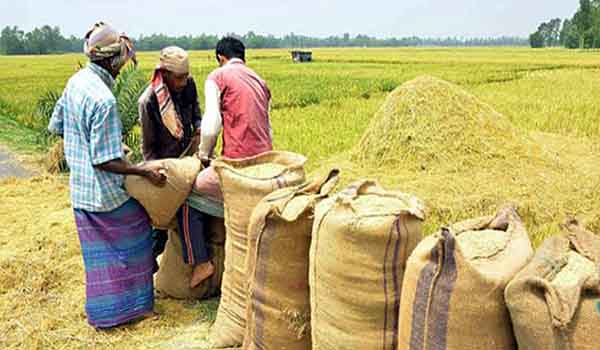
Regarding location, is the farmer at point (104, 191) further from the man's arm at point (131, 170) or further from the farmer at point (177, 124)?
the farmer at point (177, 124)

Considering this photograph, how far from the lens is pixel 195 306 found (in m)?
3.66

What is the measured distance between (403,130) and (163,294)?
12.9ft

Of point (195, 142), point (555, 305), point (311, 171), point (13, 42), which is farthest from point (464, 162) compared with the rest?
point (13, 42)

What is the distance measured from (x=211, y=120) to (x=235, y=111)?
18cm

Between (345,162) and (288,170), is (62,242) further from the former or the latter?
(345,162)

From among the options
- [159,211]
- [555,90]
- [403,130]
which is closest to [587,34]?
[555,90]

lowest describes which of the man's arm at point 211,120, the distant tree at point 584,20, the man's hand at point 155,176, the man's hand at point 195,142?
the man's hand at point 155,176

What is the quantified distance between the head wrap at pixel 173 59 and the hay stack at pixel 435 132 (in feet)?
12.2

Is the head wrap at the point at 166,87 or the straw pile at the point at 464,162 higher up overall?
the head wrap at the point at 166,87

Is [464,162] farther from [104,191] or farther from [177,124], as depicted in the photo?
[104,191]

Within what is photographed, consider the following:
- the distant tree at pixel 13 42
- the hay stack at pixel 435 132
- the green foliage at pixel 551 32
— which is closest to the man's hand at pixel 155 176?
the hay stack at pixel 435 132

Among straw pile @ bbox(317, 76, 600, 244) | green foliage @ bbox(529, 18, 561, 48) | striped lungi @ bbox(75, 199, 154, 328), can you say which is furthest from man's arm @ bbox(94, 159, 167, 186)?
green foliage @ bbox(529, 18, 561, 48)

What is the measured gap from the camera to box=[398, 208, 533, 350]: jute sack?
1.90 metres

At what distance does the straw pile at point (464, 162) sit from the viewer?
17.6ft
